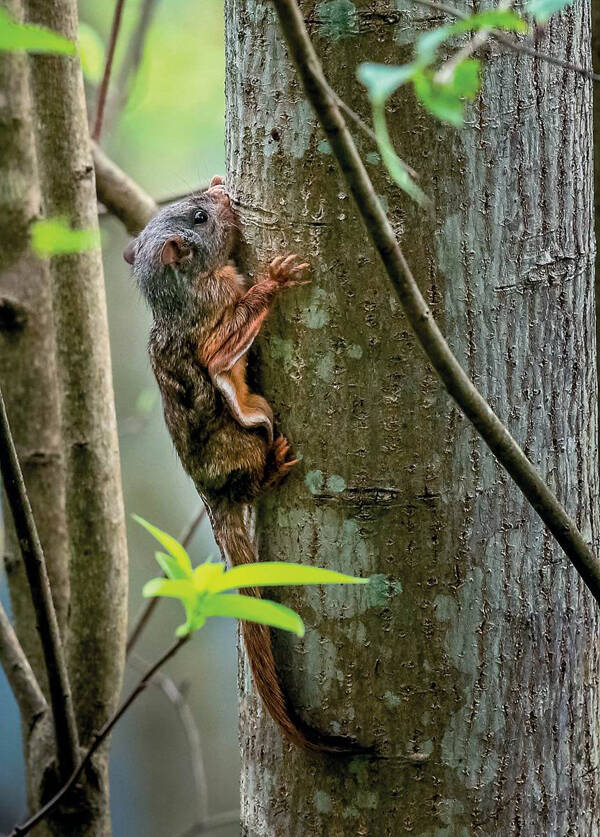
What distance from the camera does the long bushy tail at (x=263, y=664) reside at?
1.10m

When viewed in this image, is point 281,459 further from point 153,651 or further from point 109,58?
point 153,651

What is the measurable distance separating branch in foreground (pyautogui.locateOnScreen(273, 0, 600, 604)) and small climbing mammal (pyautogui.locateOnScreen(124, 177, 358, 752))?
14.2 inches

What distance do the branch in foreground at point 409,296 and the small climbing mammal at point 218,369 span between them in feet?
1.18

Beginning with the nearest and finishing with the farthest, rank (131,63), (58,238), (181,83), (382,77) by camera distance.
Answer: (382,77)
(58,238)
(131,63)
(181,83)

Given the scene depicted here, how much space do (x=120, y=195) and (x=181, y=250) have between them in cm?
55

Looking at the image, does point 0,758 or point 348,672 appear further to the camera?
point 0,758

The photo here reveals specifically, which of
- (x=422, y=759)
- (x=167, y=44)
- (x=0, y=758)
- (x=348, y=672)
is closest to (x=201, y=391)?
(x=348, y=672)

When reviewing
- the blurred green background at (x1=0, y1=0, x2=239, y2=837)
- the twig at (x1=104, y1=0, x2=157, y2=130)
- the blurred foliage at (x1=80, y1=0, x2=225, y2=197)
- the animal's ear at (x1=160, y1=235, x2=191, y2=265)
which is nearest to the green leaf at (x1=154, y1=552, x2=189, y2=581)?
the animal's ear at (x1=160, y1=235, x2=191, y2=265)

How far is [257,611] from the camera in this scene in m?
0.67

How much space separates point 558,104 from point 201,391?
577 millimetres

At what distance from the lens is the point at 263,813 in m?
1.17

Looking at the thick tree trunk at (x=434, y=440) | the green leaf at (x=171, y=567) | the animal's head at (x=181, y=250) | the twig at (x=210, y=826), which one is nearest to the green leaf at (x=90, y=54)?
the animal's head at (x=181, y=250)

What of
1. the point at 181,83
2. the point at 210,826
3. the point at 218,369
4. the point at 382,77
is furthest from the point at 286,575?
the point at 181,83

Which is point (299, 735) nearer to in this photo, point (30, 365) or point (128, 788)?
point (30, 365)
